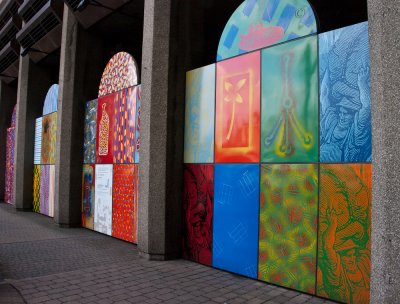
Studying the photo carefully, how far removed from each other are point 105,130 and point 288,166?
5.76 metres

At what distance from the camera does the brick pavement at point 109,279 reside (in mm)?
4484

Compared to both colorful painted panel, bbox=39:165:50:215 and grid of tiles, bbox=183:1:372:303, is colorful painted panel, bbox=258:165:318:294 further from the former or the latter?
colorful painted panel, bbox=39:165:50:215

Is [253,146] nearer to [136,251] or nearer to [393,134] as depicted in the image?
[393,134]

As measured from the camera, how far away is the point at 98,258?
656cm

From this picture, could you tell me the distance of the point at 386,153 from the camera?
302 cm

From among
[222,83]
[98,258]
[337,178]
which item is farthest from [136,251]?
[337,178]

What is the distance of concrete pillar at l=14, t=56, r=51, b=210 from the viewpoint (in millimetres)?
13984

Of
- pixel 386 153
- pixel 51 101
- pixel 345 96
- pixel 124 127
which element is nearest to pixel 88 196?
pixel 124 127

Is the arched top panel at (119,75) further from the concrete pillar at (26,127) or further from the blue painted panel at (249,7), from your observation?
the concrete pillar at (26,127)

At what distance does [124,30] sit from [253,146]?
262 inches

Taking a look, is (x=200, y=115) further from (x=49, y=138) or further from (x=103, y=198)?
(x=49, y=138)

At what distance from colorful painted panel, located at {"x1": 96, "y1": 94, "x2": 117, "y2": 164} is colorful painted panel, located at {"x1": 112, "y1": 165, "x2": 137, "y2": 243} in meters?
0.63

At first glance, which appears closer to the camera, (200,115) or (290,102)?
(290,102)

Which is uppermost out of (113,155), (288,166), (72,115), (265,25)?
(265,25)
